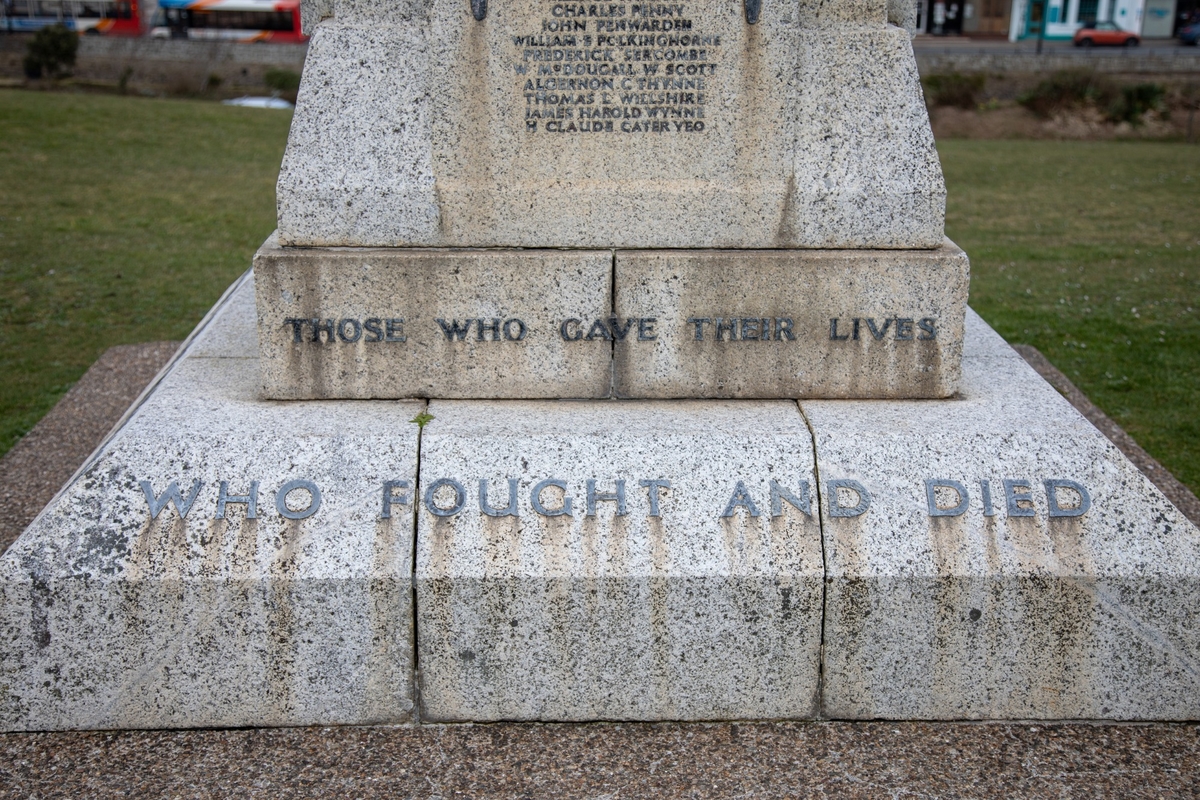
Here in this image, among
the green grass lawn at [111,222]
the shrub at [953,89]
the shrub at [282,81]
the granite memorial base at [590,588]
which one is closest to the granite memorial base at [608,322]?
the granite memorial base at [590,588]

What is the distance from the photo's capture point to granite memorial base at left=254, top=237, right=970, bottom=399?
4.00m

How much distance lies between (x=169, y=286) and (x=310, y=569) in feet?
Answer: 23.5

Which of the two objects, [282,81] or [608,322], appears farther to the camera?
[282,81]

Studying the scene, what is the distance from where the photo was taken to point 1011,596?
3.50 meters

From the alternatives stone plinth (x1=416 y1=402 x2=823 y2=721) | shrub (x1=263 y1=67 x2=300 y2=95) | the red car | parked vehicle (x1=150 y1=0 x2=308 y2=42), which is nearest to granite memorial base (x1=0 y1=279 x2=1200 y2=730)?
stone plinth (x1=416 y1=402 x2=823 y2=721)

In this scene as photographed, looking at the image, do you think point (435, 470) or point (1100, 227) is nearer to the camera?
point (435, 470)

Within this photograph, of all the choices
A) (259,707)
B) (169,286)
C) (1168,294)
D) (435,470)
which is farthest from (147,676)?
(1168,294)

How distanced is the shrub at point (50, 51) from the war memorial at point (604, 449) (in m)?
26.0

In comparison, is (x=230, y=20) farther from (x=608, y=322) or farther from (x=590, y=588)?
(x=590, y=588)

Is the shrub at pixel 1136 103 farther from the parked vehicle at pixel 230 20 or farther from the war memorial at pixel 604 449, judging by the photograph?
the war memorial at pixel 604 449

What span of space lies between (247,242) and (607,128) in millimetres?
8672

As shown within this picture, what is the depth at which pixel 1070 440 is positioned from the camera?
377cm

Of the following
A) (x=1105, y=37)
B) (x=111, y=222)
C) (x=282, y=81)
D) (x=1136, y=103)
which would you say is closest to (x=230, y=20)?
(x=282, y=81)

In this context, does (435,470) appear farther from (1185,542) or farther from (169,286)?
(169,286)
